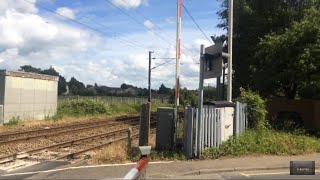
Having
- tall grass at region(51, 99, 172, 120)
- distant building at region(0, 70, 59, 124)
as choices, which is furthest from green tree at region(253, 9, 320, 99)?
tall grass at region(51, 99, 172, 120)

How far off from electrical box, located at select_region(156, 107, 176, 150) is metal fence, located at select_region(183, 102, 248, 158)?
2.40 ft

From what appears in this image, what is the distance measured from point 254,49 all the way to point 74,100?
2108 cm

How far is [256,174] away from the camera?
12.9 metres

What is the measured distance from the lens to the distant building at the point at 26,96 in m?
35.4

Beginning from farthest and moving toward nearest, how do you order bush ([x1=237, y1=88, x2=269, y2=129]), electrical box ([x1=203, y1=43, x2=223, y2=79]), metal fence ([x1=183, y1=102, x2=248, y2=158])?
bush ([x1=237, y1=88, x2=269, y2=129])
metal fence ([x1=183, y1=102, x2=248, y2=158])
electrical box ([x1=203, y1=43, x2=223, y2=79])

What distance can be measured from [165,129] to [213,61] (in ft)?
8.86

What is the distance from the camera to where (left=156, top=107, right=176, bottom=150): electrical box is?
15.8 metres

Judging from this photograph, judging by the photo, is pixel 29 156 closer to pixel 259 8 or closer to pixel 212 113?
pixel 212 113

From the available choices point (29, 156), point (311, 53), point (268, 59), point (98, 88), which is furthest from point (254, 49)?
point (98, 88)

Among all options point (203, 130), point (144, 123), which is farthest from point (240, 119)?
point (144, 123)

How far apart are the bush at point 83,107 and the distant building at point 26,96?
2.00 meters

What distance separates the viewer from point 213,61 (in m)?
14.8

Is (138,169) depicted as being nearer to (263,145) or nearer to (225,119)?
(225,119)

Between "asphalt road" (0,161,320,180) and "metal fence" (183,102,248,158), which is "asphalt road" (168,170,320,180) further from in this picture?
"metal fence" (183,102,248,158)
